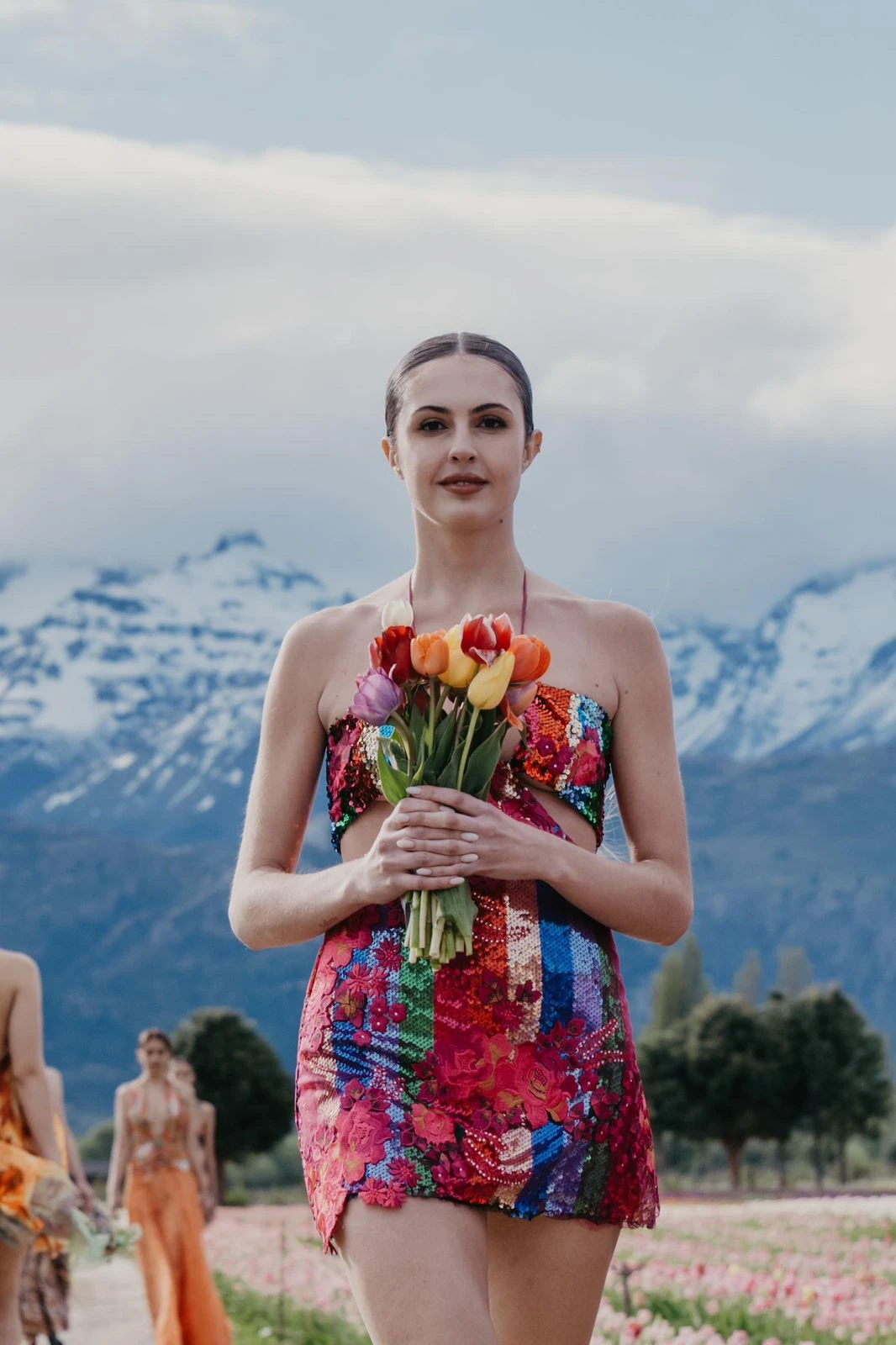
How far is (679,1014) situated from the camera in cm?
11988

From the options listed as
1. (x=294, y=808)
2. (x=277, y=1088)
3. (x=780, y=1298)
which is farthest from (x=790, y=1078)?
(x=294, y=808)

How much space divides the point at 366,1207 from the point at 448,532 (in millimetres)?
1272

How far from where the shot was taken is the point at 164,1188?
14.3 m

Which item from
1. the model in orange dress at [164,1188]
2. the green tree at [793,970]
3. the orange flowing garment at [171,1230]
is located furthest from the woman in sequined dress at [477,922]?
the green tree at [793,970]

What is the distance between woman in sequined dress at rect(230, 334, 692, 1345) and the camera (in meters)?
3.53

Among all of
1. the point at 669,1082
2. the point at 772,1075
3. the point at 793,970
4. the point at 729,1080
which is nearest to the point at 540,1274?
the point at 669,1082

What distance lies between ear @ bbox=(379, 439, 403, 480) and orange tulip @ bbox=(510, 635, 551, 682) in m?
0.60

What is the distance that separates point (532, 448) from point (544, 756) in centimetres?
65

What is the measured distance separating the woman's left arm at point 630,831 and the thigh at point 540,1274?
0.55 metres

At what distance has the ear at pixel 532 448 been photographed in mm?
4043

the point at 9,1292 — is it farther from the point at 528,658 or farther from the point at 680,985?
the point at 680,985

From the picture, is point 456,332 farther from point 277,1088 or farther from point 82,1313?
point 277,1088

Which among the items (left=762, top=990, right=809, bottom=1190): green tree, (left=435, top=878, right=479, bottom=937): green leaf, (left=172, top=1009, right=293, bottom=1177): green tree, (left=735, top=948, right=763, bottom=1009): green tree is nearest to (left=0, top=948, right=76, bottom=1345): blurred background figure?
(left=435, top=878, right=479, bottom=937): green leaf

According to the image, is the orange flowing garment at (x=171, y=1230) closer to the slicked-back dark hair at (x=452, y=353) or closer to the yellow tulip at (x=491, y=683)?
the slicked-back dark hair at (x=452, y=353)
